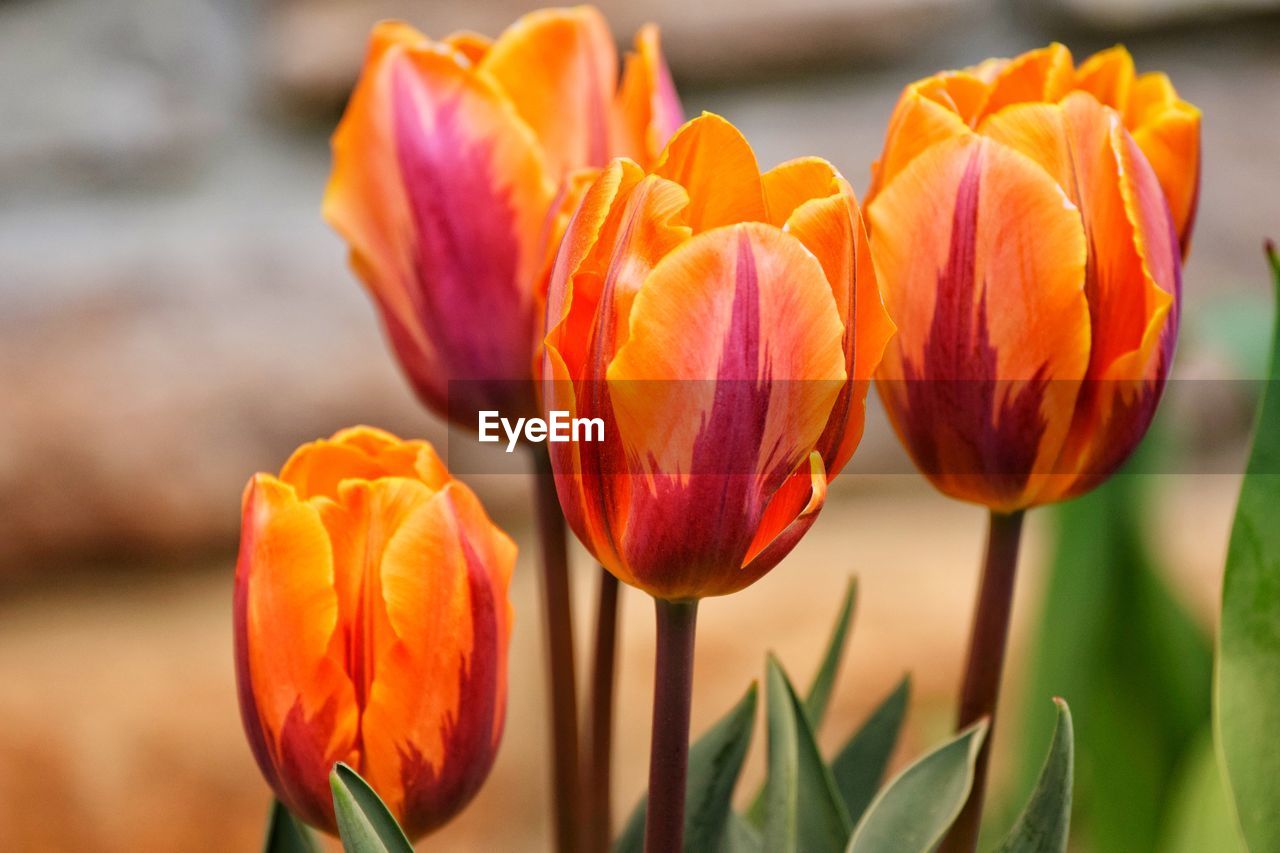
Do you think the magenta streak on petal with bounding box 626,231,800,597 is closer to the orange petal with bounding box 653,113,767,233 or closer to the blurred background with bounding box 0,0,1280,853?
the orange petal with bounding box 653,113,767,233

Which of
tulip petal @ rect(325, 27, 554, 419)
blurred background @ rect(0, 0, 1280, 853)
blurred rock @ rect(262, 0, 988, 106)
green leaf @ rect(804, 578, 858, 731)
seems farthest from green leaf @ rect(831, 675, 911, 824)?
blurred rock @ rect(262, 0, 988, 106)

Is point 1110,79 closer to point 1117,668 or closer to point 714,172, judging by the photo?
point 714,172

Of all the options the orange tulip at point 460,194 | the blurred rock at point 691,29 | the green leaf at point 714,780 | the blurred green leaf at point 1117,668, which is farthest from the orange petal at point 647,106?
the blurred rock at point 691,29

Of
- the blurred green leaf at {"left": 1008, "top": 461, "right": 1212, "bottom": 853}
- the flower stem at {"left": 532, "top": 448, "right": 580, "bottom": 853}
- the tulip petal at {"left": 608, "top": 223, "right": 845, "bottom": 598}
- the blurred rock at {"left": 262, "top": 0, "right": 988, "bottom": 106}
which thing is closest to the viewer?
the tulip petal at {"left": 608, "top": 223, "right": 845, "bottom": 598}

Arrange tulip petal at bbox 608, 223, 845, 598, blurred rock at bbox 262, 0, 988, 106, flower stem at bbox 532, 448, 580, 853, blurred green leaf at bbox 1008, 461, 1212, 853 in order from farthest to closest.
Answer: blurred rock at bbox 262, 0, 988, 106 < blurred green leaf at bbox 1008, 461, 1212, 853 < flower stem at bbox 532, 448, 580, 853 < tulip petal at bbox 608, 223, 845, 598

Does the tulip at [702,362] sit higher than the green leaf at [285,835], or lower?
higher

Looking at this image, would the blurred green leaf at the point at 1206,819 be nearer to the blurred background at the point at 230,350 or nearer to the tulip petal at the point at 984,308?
the tulip petal at the point at 984,308

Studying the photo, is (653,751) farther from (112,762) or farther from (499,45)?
(112,762)

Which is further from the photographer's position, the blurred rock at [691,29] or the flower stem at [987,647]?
the blurred rock at [691,29]
